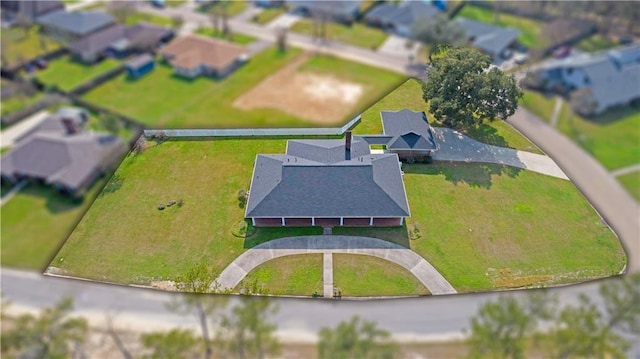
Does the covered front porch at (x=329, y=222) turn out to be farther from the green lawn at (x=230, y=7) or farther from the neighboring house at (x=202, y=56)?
the green lawn at (x=230, y=7)

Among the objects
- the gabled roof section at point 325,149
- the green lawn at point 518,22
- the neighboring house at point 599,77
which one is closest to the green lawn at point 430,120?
the gabled roof section at point 325,149

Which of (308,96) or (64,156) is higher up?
(64,156)

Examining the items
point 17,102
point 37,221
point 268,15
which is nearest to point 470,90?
point 17,102

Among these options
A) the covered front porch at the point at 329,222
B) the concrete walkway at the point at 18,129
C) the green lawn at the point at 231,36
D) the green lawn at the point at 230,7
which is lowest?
the covered front porch at the point at 329,222

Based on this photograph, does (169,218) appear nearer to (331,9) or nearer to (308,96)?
(308,96)

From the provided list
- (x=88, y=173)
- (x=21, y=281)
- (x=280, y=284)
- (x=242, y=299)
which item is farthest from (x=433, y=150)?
(x=21, y=281)

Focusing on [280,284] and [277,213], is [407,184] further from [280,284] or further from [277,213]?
[280,284]

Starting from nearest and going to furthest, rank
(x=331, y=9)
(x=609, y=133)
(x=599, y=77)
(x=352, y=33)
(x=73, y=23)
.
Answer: (x=609, y=133) < (x=599, y=77) < (x=73, y=23) < (x=352, y=33) < (x=331, y=9)
